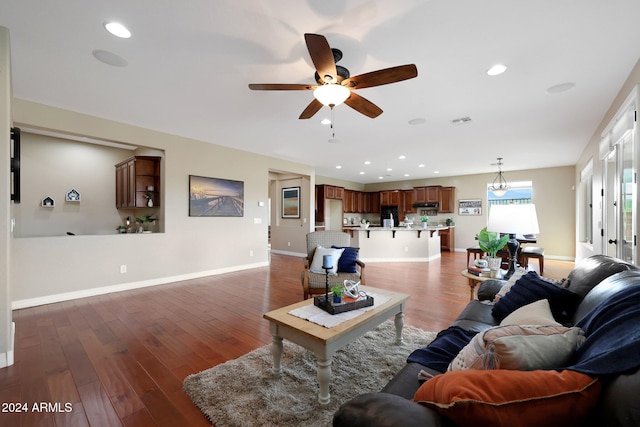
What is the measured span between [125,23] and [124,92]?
4.58ft

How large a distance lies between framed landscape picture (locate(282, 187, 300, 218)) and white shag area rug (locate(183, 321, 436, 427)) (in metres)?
5.61

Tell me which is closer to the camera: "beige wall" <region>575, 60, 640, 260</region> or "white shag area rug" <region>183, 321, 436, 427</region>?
"white shag area rug" <region>183, 321, 436, 427</region>

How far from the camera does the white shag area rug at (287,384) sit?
1.60 m

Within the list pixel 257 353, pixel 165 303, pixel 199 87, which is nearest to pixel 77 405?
pixel 257 353

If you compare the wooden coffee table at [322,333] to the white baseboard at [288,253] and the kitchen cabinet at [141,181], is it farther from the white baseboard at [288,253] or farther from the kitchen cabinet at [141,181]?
the white baseboard at [288,253]

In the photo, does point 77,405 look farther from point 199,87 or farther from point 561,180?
point 561,180

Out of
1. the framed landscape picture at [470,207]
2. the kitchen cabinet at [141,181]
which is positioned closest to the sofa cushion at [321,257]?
the kitchen cabinet at [141,181]

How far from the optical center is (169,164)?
4660 millimetres

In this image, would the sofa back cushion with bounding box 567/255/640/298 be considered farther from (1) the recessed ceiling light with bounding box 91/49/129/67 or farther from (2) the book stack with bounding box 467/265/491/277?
(1) the recessed ceiling light with bounding box 91/49/129/67

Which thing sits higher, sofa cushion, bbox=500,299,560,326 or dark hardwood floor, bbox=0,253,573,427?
sofa cushion, bbox=500,299,560,326

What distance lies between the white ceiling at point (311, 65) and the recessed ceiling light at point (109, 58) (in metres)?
0.05

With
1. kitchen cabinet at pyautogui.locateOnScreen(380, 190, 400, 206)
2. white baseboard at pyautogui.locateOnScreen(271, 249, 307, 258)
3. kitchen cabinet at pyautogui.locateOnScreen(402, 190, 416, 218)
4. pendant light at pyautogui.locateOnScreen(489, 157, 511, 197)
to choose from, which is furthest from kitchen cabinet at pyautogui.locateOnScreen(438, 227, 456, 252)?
white baseboard at pyautogui.locateOnScreen(271, 249, 307, 258)

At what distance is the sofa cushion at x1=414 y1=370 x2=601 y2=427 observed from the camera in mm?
689

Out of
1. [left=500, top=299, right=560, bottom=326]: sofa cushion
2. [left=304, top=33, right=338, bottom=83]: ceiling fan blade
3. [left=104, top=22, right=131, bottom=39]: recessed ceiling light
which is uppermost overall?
[left=104, top=22, right=131, bottom=39]: recessed ceiling light
